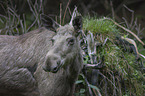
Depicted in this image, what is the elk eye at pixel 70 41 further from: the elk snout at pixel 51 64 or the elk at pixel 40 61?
the elk snout at pixel 51 64

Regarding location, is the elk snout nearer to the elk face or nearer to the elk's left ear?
the elk face

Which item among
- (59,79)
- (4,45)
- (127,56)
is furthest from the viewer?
(127,56)

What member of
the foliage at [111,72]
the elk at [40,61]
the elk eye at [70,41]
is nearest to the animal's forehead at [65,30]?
the elk at [40,61]

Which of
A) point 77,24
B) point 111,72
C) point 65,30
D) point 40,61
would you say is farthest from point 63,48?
point 111,72

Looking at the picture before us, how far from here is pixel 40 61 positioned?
161 inches

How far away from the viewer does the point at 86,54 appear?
5070 millimetres

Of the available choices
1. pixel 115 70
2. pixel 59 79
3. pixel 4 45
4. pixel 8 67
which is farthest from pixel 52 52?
pixel 115 70

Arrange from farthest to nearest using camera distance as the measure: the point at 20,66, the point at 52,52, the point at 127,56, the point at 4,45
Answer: the point at 127,56 → the point at 4,45 → the point at 20,66 → the point at 52,52

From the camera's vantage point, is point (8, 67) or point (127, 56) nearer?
point (8, 67)

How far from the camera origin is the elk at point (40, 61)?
11.9 feet

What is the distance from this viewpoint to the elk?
363 cm

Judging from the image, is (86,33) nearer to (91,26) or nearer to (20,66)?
(91,26)

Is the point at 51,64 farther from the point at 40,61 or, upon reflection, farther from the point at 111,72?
the point at 111,72

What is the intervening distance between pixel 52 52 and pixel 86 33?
8.51ft
